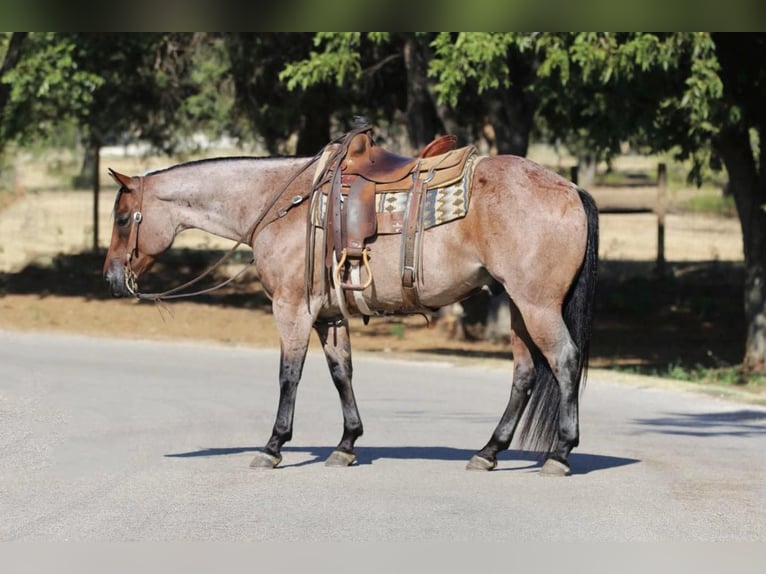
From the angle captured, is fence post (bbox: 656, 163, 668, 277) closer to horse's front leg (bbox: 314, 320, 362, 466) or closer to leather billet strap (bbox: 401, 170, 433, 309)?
horse's front leg (bbox: 314, 320, 362, 466)

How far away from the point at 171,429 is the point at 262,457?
2.11 metres

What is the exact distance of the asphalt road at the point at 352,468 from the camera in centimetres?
834

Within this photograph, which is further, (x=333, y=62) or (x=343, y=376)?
(x=333, y=62)

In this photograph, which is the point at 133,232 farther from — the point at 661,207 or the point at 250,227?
the point at 661,207

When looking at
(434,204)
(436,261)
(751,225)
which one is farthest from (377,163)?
(751,225)

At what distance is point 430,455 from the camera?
11141 millimetres

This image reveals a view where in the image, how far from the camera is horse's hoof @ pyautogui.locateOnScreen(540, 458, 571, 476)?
10031mm

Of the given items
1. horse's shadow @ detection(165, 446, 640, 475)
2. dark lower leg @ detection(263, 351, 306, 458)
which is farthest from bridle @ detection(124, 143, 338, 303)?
horse's shadow @ detection(165, 446, 640, 475)

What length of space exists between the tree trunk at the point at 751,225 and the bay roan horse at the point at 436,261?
9.47 m

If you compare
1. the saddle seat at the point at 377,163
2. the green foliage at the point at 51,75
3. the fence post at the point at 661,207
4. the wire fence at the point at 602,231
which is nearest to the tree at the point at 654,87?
the green foliage at the point at 51,75

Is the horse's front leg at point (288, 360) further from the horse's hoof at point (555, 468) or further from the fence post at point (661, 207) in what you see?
the fence post at point (661, 207)

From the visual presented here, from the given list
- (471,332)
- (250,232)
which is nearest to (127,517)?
(250,232)

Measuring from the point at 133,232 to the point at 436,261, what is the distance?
2310mm

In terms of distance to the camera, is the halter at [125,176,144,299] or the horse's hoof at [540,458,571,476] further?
the halter at [125,176,144,299]
